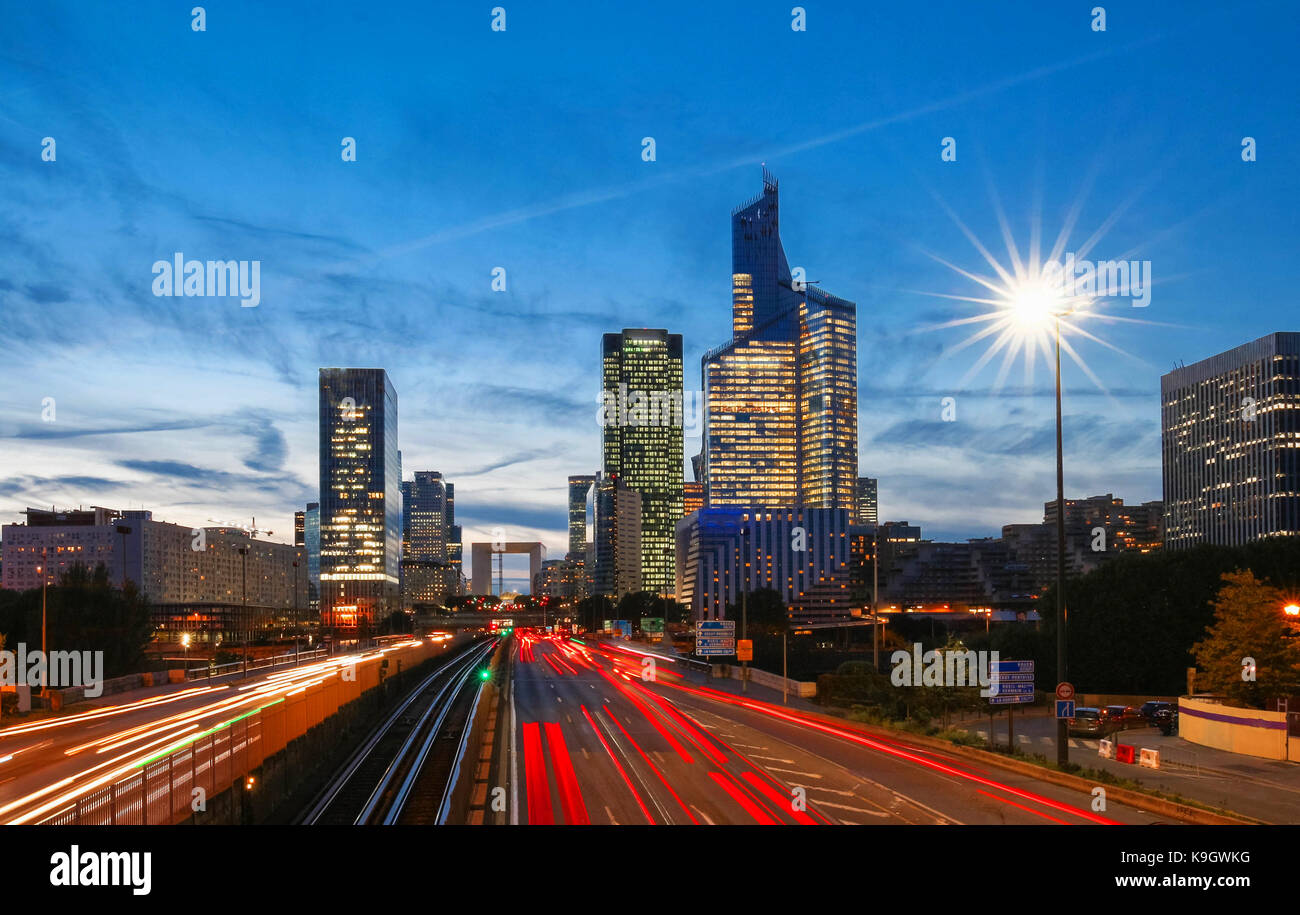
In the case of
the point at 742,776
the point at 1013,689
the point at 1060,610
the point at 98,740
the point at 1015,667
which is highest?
the point at 1060,610

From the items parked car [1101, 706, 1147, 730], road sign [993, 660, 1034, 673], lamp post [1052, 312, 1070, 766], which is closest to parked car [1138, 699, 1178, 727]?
parked car [1101, 706, 1147, 730]

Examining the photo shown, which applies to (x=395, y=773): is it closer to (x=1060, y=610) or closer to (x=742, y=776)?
(x=742, y=776)

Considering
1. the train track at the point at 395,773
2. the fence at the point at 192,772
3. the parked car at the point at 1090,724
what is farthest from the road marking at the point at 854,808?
the parked car at the point at 1090,724

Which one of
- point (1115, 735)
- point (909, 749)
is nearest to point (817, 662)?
point (1115, 735)

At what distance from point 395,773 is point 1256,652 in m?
34.2

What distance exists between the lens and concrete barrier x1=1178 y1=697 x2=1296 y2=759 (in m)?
35.3

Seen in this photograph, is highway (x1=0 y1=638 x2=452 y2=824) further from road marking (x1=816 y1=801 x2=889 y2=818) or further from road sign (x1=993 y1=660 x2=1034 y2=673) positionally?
road sign (x1=993 y1=660 x2=1034 y2=673)

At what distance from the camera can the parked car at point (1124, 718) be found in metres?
47.2

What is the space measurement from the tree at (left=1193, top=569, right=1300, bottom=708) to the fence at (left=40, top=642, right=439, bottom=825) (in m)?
36.2

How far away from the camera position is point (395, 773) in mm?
31516

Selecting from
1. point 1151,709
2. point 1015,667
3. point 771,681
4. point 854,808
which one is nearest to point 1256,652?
point 1151,709
